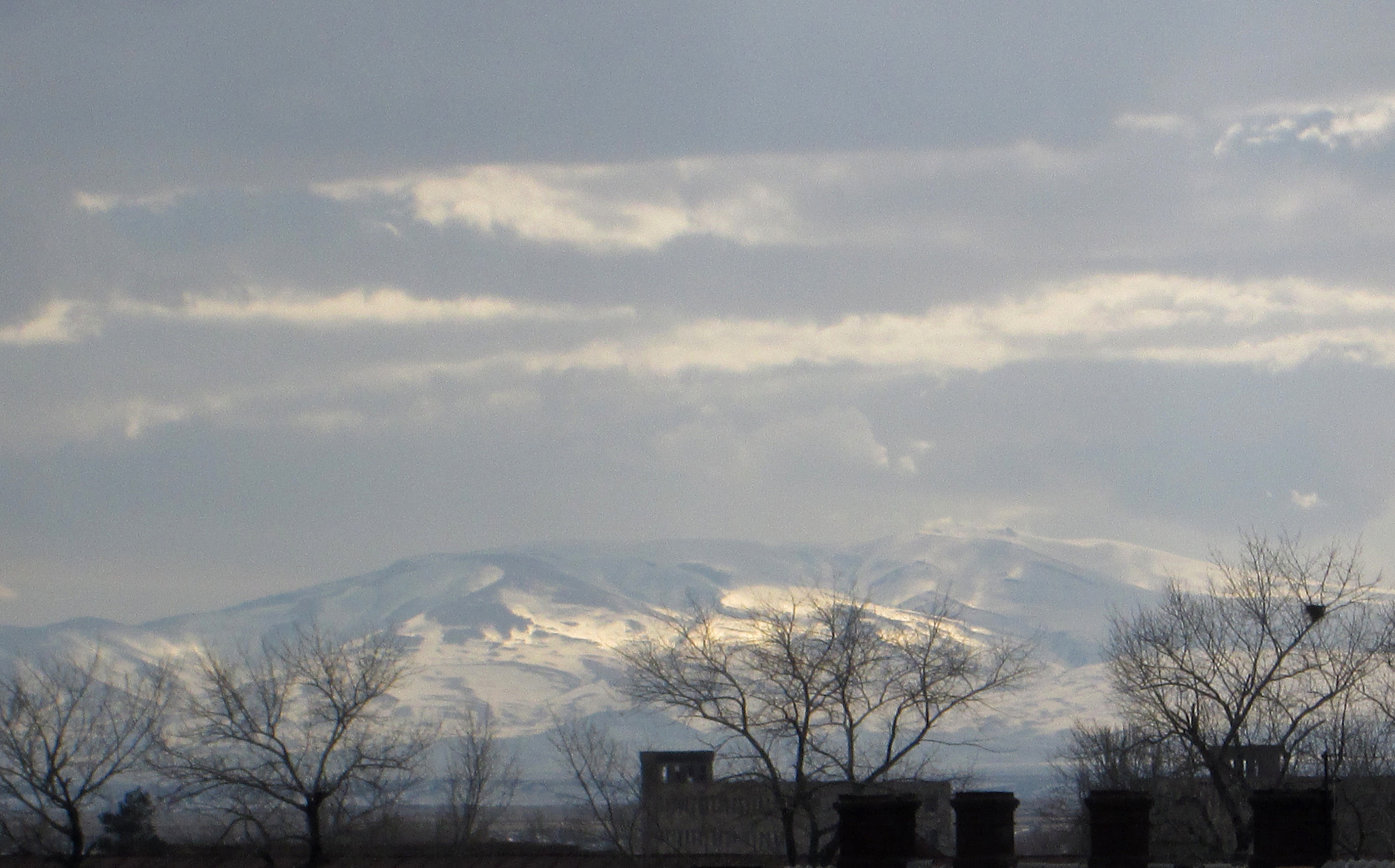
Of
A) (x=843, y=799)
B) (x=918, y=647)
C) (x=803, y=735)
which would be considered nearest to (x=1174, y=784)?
(x=918, y=647)

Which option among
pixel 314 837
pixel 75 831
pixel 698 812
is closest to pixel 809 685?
pixel 314 837

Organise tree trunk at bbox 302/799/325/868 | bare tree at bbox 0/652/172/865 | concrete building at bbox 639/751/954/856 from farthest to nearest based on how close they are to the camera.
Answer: concrete building at bbox 639/751/954/856
bare tree at bbox 0/652/172/865
tree trunk at bbox 302/799/325/868

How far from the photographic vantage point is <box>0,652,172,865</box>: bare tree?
5228 centimetres

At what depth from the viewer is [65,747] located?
60.8m

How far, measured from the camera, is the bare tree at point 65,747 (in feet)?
172

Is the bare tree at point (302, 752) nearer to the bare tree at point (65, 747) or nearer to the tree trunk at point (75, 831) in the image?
the tree trunk at point (75, 831)

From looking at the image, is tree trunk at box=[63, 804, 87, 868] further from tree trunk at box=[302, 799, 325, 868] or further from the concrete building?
the concrete building

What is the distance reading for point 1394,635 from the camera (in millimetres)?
57344

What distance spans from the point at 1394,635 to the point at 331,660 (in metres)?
35.6

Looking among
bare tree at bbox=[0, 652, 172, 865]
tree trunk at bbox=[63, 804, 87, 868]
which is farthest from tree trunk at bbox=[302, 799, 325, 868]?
tree trunk at bbox=[63, 804, 87, 868]

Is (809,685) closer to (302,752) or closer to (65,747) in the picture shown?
(302,752)

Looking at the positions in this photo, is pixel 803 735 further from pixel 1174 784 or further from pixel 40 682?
pixel 40 682

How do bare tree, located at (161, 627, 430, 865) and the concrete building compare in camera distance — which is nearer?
bare tree, located at (161, 627, 430, 865)

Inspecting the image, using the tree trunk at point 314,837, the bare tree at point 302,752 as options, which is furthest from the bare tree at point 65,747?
the tree trunk at point 314,837
